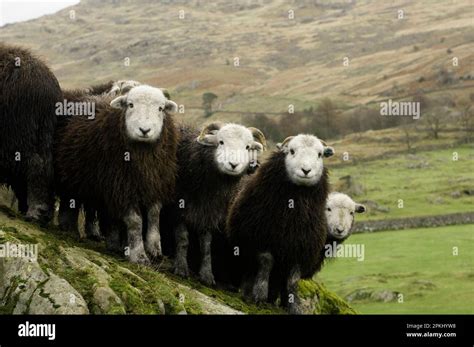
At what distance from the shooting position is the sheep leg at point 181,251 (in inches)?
578

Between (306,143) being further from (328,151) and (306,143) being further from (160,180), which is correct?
(160,180)

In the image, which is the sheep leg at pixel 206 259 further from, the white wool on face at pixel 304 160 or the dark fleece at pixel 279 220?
the white wool on face at pixel 304 160

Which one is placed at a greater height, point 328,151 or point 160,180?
point 328,151

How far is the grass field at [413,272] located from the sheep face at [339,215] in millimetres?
23016

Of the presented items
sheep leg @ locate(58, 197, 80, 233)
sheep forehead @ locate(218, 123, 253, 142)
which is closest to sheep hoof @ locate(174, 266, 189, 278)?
sheep leg @ locate(58, 197, 80, 233)

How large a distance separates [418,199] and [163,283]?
6910 centimetres

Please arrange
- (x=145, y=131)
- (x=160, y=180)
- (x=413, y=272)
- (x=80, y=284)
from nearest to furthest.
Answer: (x=80, y=284) → (x=145, y=131) → (x=160, y=180) → (x=413, y=272)

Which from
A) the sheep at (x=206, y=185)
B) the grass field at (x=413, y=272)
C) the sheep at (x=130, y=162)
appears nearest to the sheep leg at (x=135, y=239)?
the sheep at (x=130, y=162)

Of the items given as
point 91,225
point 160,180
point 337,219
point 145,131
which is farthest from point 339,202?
point 145,131

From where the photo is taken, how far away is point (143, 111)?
13.9 metres

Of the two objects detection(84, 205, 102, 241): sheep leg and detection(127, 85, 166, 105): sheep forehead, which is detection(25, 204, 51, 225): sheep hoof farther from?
detection(127, 85, 166, 105): sheep forehead

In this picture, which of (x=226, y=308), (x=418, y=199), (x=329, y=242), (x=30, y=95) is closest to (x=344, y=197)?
(x=329, y=242)

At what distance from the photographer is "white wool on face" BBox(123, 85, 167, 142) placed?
1381 cm

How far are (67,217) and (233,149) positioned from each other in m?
3.58
